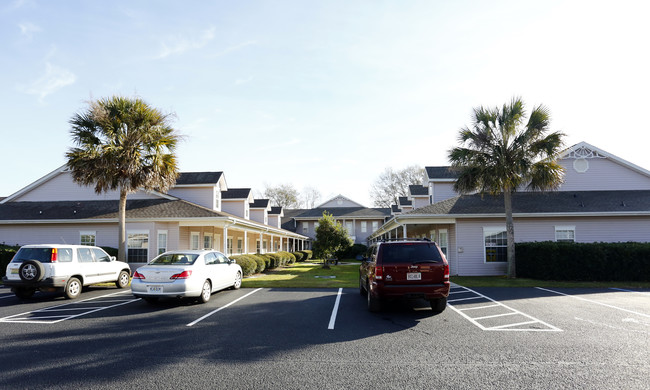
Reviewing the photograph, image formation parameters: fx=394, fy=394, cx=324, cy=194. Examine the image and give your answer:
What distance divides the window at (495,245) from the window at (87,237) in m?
20.3

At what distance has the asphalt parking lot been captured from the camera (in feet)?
16.5

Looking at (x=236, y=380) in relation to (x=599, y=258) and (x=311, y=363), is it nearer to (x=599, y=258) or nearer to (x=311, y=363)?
(x=311, y=363)

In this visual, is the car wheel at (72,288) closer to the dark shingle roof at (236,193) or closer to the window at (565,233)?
the dark shingle roof at (236,193)

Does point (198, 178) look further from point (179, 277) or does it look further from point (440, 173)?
point (179, 277)

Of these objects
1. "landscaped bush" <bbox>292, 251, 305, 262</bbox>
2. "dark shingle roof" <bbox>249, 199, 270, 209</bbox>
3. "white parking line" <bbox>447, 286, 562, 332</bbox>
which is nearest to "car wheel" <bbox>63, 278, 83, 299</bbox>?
"white parking line" <bbox>447, 286, 562, 332</bbox>

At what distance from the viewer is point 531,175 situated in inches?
677

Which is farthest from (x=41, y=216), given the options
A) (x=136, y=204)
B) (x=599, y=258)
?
(x=599, y=258)

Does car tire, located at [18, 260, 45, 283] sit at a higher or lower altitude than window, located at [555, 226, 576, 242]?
lower

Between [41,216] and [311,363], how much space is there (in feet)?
68.7

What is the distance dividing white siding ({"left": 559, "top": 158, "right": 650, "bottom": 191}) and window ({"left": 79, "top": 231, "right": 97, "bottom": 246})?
84.6ft

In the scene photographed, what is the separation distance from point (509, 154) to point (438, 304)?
413 inches

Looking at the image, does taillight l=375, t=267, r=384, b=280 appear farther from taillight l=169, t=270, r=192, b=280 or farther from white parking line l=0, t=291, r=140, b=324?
white parking line l=0, t=291, r=140, b=324

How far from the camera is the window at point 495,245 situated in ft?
65.0

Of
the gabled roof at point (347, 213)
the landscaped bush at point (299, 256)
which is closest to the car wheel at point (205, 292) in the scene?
the landscaped bush at point (299, 256)
